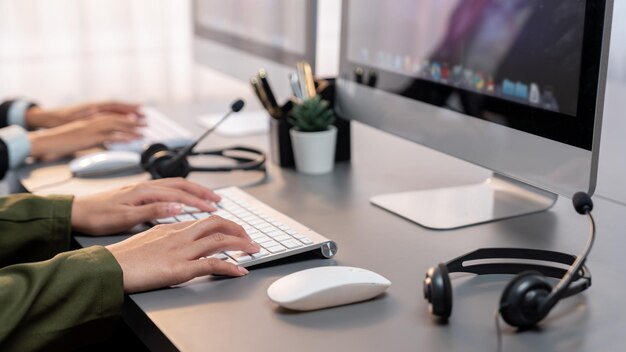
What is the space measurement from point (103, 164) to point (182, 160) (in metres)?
0.14

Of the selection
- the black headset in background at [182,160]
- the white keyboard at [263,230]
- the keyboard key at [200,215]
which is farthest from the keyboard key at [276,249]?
the black headset in background at [182,160]

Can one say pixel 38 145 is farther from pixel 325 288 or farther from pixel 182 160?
pixel 325 288

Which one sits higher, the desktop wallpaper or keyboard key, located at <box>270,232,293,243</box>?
the desktop wallpaper

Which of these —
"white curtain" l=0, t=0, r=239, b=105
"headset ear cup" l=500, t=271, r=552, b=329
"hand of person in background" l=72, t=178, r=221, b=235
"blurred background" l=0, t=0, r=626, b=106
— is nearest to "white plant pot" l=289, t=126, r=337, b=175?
"hand of person in background" l=72, t=178, r=221, b=235

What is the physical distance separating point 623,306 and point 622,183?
0.50m

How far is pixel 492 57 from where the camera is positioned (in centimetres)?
104

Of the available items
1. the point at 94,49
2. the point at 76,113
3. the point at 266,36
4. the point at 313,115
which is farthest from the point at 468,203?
the point at 94,49

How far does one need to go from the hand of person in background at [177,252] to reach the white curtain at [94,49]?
6.13 ft

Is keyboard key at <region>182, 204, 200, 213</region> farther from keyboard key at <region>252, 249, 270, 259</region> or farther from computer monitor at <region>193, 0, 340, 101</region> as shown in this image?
computer monitor at <region>193, 0, 340, 101</region>

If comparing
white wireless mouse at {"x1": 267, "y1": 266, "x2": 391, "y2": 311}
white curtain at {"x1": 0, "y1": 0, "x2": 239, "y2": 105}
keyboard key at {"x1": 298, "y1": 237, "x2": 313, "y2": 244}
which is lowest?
white curtain at {"x1": 0, "y1": 0, "x2": 239, "y2": 105}

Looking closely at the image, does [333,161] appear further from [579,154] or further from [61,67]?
[61,67]

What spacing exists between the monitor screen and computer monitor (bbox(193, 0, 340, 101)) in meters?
0.19

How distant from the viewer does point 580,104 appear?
90 cm

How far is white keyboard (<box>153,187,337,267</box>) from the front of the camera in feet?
3.03
